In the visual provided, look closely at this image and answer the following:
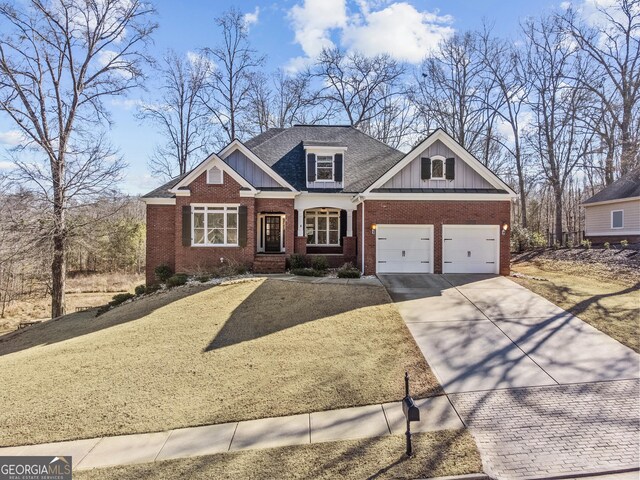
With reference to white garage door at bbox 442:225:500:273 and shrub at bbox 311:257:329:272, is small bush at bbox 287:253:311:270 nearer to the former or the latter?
shrub at bbox 311:257:329:272

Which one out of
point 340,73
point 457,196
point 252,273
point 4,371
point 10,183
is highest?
point 340,73

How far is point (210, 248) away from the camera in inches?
627

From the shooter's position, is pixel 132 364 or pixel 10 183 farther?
pixel 10 183

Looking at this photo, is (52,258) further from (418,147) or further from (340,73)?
(340,73)

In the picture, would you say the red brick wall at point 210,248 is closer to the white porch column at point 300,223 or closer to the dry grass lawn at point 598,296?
the white porch column at point 300,223

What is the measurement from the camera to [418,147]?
47.9ft

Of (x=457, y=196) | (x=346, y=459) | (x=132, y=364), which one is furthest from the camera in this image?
(x=457, y=196)

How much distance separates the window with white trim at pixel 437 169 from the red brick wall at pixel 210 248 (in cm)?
800

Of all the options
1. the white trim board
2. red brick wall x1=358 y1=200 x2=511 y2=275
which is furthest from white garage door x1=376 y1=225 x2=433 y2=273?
the white trim board

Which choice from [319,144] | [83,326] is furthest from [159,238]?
Answer: [319,144]

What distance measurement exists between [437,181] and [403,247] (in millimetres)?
3128

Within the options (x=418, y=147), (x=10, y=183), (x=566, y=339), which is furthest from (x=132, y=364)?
(x=10, y=183)

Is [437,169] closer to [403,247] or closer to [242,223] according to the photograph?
[403,247]

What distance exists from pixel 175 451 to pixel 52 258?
59.3ft
